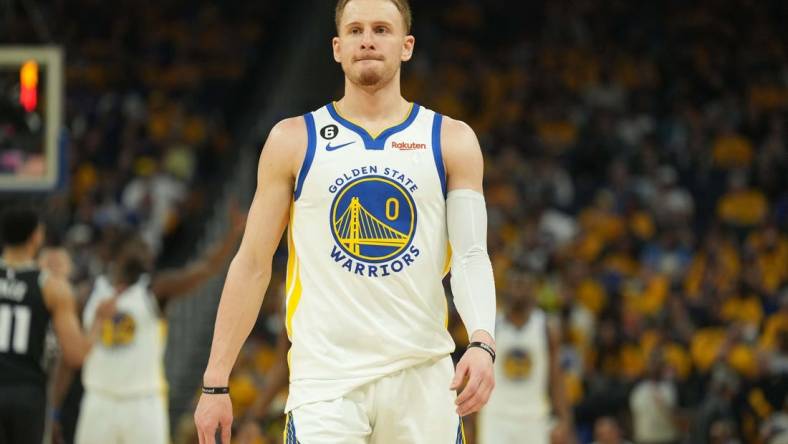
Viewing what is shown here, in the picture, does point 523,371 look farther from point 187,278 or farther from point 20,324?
point 20,324

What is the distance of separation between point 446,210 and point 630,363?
33.9 ft

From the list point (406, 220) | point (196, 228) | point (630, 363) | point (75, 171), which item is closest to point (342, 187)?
point (406, 220)

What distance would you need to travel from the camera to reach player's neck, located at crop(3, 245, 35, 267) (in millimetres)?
7785

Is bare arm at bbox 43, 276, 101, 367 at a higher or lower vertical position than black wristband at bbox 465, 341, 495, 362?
higher

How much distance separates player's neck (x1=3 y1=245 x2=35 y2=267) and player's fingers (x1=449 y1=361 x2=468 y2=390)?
13.8 feet

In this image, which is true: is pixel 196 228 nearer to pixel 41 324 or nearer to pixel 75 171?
pixel 75 171

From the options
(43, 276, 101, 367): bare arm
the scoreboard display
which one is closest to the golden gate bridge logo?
(43, 276, 101, 367): bare arm

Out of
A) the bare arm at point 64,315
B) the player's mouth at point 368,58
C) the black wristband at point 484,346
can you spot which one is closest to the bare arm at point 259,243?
the player's mouth at point 368,58

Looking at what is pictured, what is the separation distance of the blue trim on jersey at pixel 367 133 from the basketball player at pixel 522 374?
6.16 metres

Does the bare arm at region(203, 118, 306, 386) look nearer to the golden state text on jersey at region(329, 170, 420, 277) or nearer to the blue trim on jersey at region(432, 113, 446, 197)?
the golden state text on jersey at region(329, 170, 420, 277)

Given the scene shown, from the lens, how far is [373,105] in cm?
487

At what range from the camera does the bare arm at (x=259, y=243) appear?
464 centimetres

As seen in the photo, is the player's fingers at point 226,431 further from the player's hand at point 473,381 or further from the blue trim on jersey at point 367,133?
the blue trim on jersey at point 367,133

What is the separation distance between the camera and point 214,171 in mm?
20703
